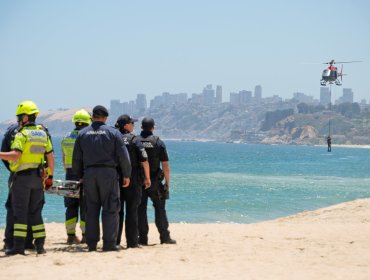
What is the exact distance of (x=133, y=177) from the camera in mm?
9578

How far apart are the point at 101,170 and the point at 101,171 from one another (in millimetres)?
13

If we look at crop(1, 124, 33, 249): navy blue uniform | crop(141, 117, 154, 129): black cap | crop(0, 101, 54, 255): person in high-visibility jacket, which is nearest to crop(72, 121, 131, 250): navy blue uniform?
crop(0, 101, 54, 255): person in high-visibility jacket

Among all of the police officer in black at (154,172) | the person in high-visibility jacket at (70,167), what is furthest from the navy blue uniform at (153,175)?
the person in high-visibility jacket at (70,167)

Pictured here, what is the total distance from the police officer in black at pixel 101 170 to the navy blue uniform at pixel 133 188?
46 centimetres

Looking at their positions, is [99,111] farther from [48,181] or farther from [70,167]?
[70,167]

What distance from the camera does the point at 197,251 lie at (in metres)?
9.29

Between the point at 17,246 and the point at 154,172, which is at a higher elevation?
the point at 154,172

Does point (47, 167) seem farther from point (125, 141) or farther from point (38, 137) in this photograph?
point (125, 141)

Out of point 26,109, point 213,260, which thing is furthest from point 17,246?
point 213,260

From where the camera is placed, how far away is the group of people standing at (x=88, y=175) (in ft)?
28.4

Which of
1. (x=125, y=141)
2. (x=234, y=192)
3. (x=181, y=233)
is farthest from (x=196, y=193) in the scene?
(x=125, y=141)

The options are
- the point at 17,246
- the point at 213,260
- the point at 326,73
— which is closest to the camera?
the point at 213,260

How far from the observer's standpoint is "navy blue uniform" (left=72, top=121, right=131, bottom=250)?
29.2 feet

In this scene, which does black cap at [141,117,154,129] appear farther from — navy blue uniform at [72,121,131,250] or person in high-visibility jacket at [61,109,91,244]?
navy blue uniform at [72,121,131,250]
